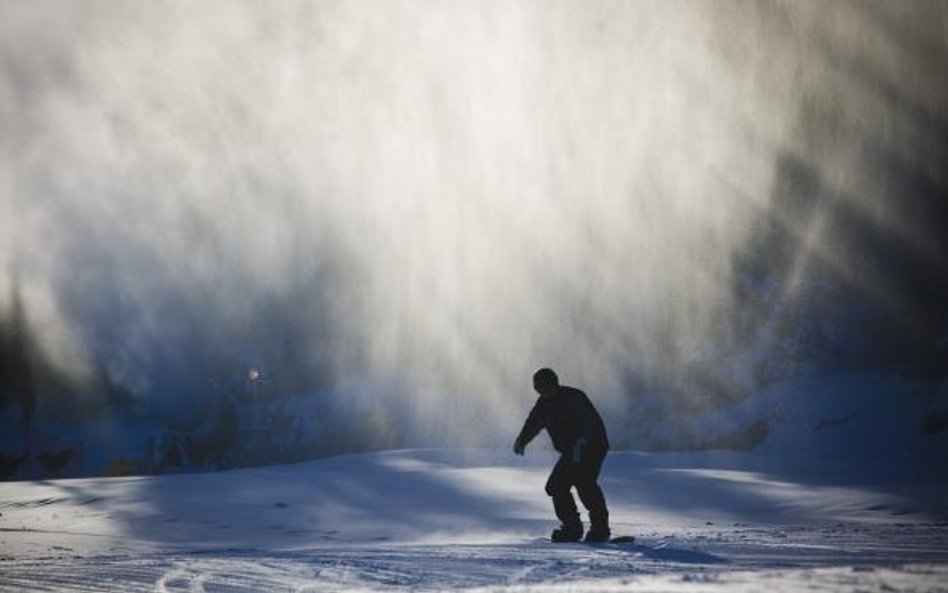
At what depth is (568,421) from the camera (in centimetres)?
779

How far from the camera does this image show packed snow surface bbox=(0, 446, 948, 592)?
5168 mm

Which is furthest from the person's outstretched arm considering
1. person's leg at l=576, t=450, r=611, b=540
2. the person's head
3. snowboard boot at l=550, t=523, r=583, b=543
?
snowboard boot at l=550, t=523, r=583, b=543

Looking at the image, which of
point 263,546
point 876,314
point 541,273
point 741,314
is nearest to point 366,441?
point 541,273

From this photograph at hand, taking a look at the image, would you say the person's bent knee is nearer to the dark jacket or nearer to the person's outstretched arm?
the dark jacket

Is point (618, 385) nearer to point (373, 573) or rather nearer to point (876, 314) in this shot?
point (876, 314)

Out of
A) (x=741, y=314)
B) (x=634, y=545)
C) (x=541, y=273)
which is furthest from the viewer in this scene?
(x=541, y=273)

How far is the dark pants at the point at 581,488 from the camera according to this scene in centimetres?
763

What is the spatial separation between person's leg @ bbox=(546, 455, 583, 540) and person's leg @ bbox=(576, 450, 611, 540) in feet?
0.34

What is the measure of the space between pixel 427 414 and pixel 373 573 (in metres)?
96.7

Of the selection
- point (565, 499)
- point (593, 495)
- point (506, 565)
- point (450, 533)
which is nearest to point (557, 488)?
point (565, 499)

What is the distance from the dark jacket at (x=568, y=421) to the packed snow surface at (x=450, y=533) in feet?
3.34

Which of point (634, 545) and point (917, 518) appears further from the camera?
point (917, 518)

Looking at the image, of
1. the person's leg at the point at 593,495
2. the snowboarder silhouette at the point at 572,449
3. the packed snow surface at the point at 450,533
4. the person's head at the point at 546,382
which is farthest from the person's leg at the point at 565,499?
the person's head at the point at 546,382

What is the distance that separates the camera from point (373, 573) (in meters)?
5.84
